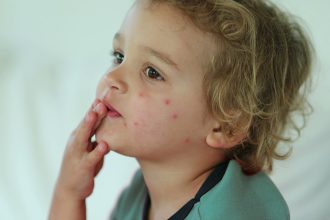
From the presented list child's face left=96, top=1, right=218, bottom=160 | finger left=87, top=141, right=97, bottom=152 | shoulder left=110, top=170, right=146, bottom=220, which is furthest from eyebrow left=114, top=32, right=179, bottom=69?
shoulder left=110, top=170, right=146, bottom=220

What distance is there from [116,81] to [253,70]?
24 centimetres

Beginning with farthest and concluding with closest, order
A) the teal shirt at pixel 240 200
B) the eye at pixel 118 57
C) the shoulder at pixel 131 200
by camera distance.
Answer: the shoulder at pixel 131 200, the eye at pixel 118 57, the teal shirt at pixel 240 200

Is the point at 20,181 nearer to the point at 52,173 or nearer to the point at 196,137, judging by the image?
the point at 52,173

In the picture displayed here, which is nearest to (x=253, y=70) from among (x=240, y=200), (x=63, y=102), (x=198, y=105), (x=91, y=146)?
(x=198, y=105)

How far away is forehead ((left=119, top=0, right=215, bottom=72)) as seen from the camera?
2.87 feet

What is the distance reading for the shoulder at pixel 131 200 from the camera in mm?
1106

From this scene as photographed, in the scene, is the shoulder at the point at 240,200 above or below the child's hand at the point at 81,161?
above

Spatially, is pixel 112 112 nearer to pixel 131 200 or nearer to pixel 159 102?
pixel 159 102

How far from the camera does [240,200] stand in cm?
87

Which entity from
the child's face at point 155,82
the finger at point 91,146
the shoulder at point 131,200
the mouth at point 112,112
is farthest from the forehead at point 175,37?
the shoulder at point 131,200

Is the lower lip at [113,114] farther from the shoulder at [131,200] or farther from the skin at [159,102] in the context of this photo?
the shoulder at [131,200]

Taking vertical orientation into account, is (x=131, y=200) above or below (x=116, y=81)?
below

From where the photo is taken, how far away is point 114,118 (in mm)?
903

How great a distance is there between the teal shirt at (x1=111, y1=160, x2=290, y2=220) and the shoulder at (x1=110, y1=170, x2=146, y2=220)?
220mm
